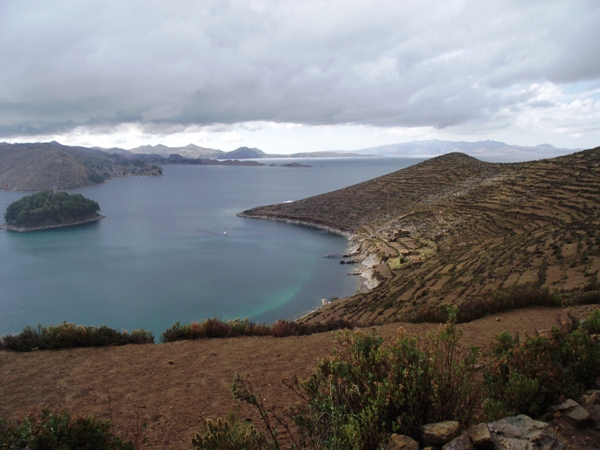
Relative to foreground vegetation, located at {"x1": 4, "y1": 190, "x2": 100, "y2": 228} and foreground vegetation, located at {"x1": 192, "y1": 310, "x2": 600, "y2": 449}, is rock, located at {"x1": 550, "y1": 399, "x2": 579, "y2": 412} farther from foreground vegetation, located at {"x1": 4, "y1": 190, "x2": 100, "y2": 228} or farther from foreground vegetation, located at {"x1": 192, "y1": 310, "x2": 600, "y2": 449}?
foreground vegetation, located at {"x1": 4, "y1": 190, "x2": 100, "y2": 228}

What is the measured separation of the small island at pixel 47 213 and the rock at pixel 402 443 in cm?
7154

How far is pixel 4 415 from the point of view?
17.8 ft

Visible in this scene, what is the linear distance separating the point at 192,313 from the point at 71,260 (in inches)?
907

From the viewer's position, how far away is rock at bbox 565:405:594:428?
3.21m

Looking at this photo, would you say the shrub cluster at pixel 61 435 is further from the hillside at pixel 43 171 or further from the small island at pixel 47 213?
the hillside at pixel 43 171

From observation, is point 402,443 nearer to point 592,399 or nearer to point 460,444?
point 460,444

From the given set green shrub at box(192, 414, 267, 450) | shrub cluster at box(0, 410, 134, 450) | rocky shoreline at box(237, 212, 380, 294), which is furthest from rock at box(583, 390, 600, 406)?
rocky shoreline at box(237, 212, 380, 294)

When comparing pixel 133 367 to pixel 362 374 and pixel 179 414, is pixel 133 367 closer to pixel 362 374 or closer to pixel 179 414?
pixel 179 414

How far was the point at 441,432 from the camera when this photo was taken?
3.04 meters

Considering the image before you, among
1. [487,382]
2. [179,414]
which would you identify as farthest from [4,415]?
[487,382]

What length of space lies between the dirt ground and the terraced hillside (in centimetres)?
449

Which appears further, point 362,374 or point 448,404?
point 362,374

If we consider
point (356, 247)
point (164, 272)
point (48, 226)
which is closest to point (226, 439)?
point (164, 272)

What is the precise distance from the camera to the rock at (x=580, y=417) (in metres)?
3.21
